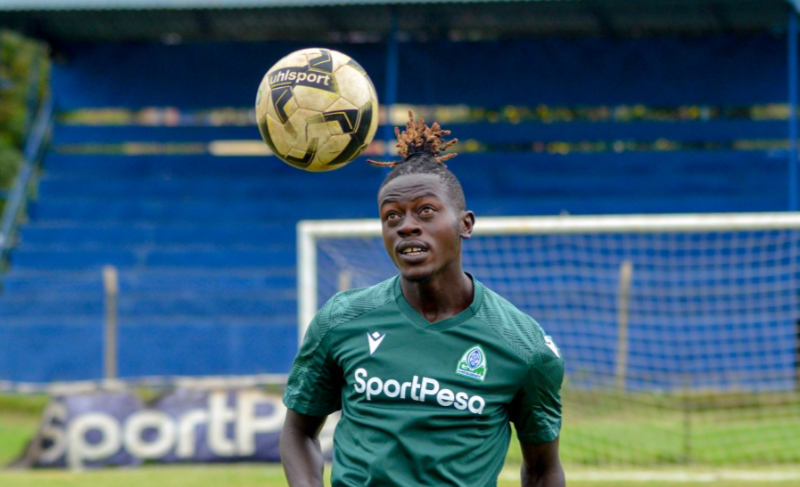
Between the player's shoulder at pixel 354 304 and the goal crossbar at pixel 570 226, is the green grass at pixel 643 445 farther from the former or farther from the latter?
the player's shoulder at pixel 354 304

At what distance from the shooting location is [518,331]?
11.8 ft

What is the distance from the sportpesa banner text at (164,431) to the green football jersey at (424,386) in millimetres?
6218

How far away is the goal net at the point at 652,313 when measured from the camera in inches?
376

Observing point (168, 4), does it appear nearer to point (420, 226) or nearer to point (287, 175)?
point (287, 175)

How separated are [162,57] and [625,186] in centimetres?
759

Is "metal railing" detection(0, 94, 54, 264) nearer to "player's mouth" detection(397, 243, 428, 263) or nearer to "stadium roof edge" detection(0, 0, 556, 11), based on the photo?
"stadium roof edge" detection(0, 0, 556, 11)

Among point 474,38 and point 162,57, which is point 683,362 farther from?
point 162,57

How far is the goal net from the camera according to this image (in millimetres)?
9547

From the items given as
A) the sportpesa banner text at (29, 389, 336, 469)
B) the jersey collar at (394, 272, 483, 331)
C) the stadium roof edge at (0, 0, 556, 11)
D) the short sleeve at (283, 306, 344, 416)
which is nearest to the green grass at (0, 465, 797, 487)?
the sportpesa banner text at (29, 389, 336, 469)

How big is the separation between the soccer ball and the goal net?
13.3 ft

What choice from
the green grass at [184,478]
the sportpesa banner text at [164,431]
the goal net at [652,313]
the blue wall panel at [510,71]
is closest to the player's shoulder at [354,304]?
the goal net at [652,313]

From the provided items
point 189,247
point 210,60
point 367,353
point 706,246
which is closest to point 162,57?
point 210,60

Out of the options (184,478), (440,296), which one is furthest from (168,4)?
(440,296)

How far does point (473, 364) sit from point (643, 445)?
266 inches
